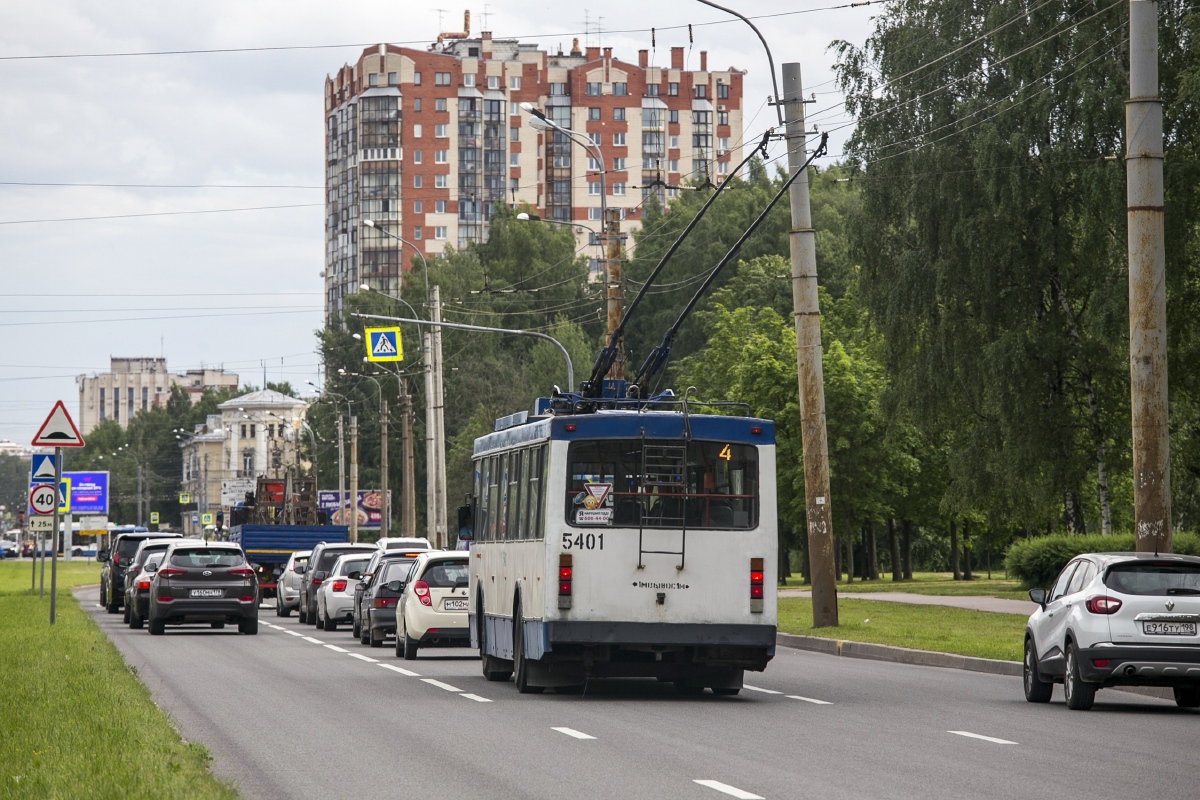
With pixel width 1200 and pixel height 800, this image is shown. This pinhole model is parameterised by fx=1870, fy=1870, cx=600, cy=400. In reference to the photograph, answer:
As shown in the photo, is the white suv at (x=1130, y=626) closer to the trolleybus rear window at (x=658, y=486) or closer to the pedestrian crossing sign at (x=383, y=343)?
the trolleybus rear window at (x=658, y=486)

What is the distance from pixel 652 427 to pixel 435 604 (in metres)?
8.78

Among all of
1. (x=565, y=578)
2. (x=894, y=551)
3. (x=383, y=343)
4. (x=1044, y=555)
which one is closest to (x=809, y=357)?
(x=565, y=578)

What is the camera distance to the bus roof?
18.1 m

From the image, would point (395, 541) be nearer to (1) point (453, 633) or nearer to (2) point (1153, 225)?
(1) point (453, 633)

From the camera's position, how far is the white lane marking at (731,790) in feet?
33.9

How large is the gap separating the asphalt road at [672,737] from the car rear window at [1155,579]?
112 cm

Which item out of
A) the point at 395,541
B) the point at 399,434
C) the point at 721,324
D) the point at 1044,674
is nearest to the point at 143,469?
the point at 399,434

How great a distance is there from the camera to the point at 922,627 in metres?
31.6

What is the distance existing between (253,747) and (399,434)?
9720 cm

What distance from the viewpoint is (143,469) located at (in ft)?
655

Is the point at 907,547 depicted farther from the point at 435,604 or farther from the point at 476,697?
the point at 476,697

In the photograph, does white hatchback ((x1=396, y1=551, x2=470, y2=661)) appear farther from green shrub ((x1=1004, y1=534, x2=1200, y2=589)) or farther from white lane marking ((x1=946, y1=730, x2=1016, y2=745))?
green shrub ((x1=1004, y1=534, x2=1200, y2=589))

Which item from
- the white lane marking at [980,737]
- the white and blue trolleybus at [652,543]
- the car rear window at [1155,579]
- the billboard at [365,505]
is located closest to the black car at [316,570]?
the white and blue trolleybus at [652,543]

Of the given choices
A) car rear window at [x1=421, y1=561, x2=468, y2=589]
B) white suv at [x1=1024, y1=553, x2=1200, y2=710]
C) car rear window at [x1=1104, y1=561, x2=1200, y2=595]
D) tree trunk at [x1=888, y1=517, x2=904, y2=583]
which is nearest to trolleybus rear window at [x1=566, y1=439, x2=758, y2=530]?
white suv at [x1=1024, y1=553, x2=1200, y2=710]
